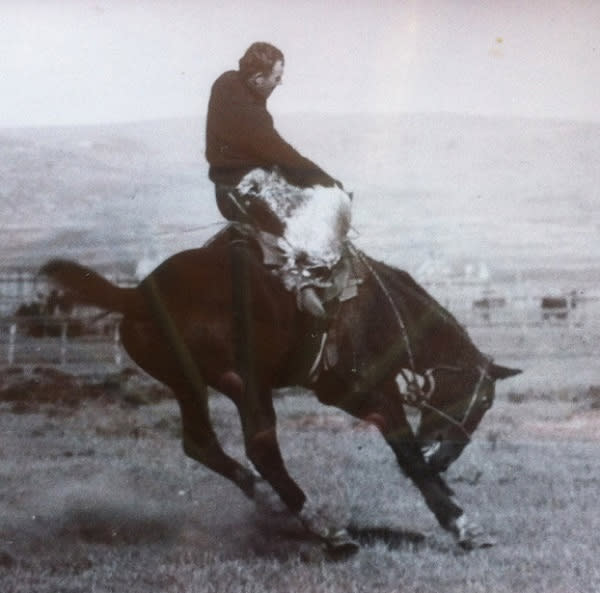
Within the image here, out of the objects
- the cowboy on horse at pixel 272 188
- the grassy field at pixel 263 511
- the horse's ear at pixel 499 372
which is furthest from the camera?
the horse's ear at pixel 499 372

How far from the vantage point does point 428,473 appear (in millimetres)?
3881

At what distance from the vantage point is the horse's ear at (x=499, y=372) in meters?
3.95

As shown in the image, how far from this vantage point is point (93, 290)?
3.87 m

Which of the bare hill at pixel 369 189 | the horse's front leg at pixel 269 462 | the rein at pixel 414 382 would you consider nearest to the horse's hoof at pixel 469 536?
the rein at pixel 414 382

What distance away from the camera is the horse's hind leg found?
12.7ft

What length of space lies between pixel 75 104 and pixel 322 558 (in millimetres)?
2191

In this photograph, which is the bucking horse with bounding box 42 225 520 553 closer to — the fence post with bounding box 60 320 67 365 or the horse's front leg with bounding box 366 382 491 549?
the horse's front leg with bounding box 366 382 491 549

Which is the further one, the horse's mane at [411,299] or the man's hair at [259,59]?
the man's hair at [259,59]

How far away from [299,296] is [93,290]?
84cm

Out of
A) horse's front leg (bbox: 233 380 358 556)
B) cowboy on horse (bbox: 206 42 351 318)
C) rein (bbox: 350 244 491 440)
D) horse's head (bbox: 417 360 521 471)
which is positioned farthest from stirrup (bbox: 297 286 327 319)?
horse's head (bbox: 417 360 521 471)

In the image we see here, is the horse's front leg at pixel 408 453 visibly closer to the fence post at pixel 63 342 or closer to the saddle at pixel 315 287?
the saddle at pixel 315 287

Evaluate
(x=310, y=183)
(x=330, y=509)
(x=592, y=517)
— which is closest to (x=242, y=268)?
(x=310, y=183)

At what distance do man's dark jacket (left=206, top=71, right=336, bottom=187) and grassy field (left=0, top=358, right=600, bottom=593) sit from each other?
3.00ft

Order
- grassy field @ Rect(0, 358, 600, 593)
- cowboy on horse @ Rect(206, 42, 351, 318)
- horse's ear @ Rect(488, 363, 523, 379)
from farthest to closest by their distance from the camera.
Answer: horse's ear @ Rect(488, 363, 523, 379) < cowboy on horse @ Rect(206, 42, 351, 318) < grassy field @ Rect(0, 358, 600, 593)
